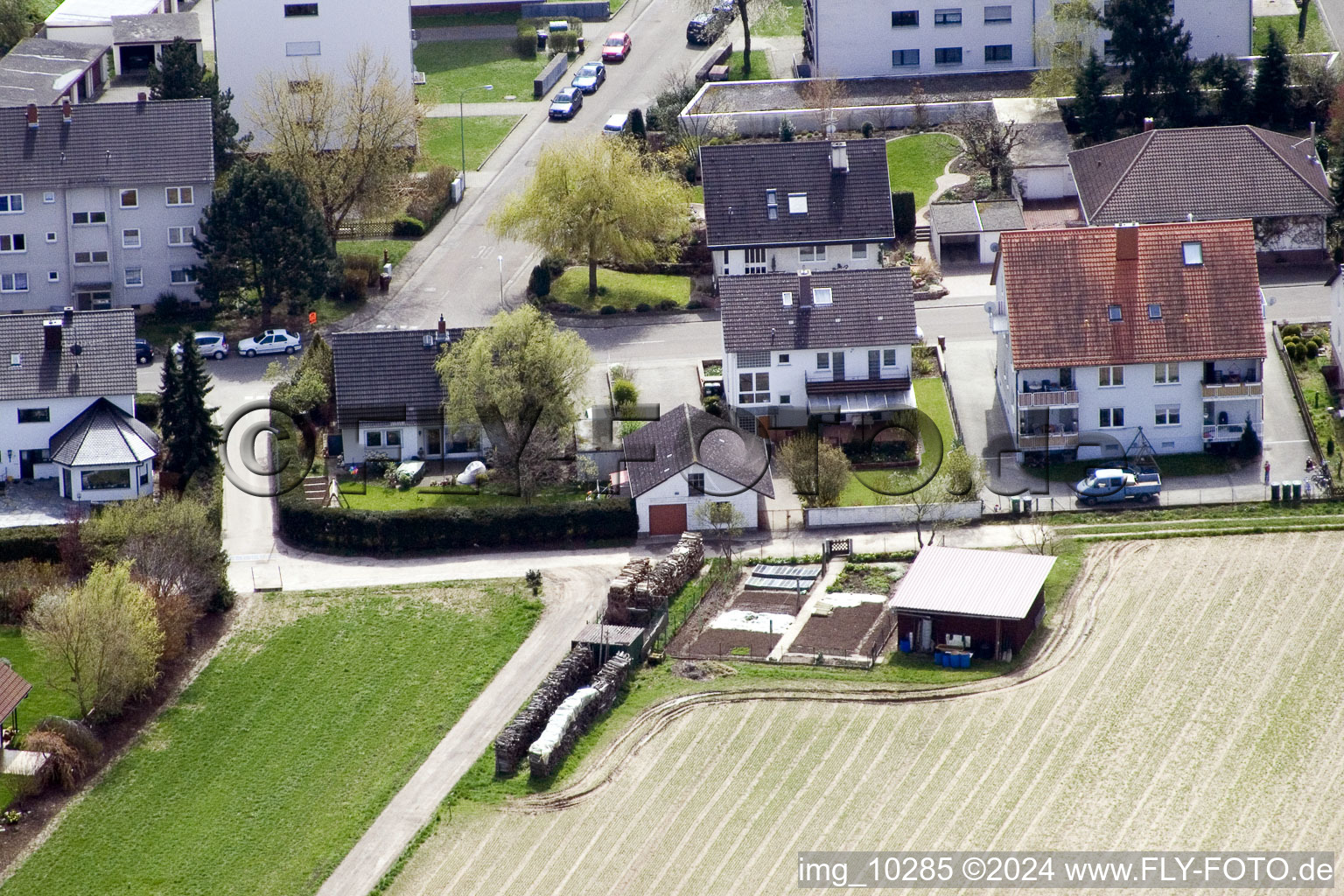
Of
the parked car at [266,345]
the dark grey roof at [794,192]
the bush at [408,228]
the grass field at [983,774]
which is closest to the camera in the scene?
the grass field at [983,774]

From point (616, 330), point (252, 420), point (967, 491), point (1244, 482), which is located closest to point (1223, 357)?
point (1244, 482)

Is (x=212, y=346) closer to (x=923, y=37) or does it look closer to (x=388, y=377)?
(x=388, y=377)

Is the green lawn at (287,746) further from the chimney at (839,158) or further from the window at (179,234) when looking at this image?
the chimney at (839,158)

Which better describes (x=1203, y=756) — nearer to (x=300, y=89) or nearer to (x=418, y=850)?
(x=418, y=850)

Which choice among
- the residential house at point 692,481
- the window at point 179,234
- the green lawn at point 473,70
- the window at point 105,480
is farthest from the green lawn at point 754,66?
the window at point 105,480

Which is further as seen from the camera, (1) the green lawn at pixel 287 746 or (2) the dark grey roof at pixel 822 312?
(2) the dark grey roof at pixel 822 312

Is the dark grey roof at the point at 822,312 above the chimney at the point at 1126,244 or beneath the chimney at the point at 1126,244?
beneath
